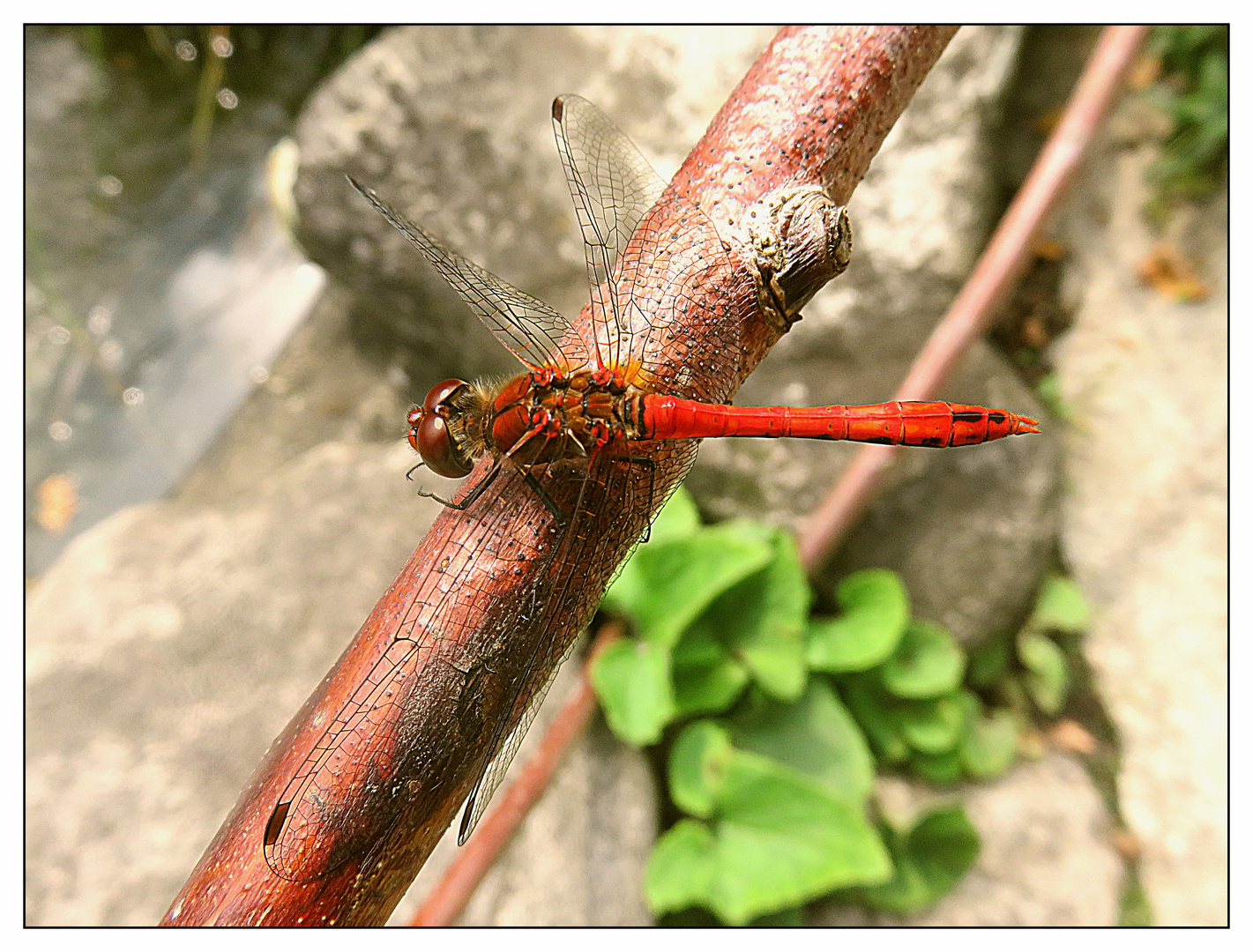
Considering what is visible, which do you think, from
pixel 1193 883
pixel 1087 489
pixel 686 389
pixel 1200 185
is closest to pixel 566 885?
pixel 686 389

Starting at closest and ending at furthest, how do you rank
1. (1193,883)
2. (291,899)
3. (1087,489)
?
(291,899) < (1193,883) < (1087,489)

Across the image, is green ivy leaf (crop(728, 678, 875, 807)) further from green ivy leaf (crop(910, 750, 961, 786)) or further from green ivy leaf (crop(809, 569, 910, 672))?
green ivy leaf (crop(910, 750, 961, 786))

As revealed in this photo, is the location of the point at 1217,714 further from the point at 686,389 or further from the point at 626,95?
the point at 626,95

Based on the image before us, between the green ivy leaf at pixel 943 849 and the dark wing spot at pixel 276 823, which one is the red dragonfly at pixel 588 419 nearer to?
the dark wing spot at pixel 276 823

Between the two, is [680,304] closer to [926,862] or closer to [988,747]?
[926,862]

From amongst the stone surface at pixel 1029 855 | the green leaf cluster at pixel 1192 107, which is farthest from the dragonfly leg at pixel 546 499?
the green leaf cluster at pixel 1192 107

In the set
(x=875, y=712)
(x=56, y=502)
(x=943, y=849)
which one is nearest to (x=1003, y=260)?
(x=875, y=712)

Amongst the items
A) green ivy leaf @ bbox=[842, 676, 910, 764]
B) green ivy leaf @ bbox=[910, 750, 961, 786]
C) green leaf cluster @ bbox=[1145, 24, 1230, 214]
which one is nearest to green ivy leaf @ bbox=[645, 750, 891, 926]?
green ivy leaf @ bbox=[842, 676, 910, 764]
